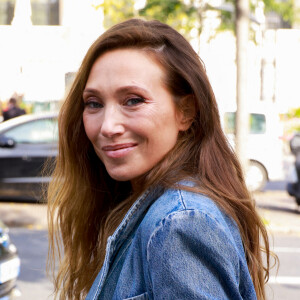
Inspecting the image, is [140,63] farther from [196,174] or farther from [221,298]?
[221,298]

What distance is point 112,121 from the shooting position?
151cm

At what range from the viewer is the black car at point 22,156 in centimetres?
1045

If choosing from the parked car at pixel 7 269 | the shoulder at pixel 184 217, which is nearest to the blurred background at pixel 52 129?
the parked car at pixel 7 269

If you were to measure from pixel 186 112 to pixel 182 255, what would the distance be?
48cm

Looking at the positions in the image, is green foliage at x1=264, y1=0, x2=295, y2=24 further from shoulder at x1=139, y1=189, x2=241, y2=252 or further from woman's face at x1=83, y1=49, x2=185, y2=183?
shoulder at x1=139, y1=189, x2=241, y2=252

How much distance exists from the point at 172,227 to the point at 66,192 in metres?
0.75

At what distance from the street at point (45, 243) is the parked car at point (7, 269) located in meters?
0.21

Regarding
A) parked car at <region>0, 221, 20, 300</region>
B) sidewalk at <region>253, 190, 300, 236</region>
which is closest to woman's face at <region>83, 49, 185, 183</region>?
parked car at <region>0, 221, 20, 300</region>

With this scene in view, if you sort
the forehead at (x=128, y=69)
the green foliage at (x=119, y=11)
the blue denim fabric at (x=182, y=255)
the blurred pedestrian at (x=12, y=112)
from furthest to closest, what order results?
the green foliage at (x=119, y=11), the blurred pedestrian at (x=12, y=112), the forehead at (x=128, y=69), the blue denim fabric at (x=182, y=255)

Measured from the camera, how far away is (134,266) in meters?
1.34

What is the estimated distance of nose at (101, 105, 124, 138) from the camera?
1509mm

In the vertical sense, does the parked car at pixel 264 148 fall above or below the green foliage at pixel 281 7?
below

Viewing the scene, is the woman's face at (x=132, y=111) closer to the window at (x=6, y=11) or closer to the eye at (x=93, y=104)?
the eye at (x=93, y=104)

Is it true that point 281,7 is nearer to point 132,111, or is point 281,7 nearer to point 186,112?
point 186,112
